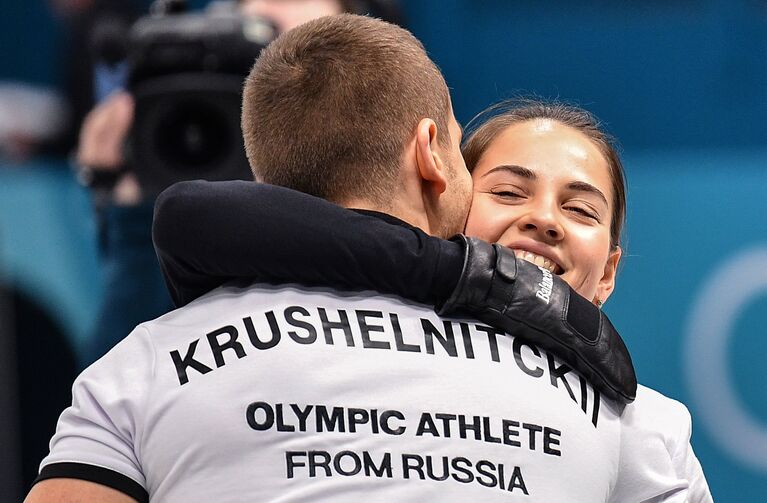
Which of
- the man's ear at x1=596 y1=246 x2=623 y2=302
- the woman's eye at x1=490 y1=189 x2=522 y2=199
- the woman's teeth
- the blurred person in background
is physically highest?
the woman's eye at x1=490 y1=189 x2=522 y2=199

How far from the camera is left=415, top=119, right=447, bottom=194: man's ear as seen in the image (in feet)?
4.20

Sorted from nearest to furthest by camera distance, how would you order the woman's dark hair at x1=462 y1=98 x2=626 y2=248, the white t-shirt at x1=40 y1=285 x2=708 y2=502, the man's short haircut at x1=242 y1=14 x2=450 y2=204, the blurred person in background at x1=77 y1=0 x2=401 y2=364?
the white t-shirt at x1=40 y1=285 x2=708 y2=502 < the man's short haircut at x1=242 y1=14 x2=450 y2=204 < the woman's dark hair at x1=462 y1=98 x2=626 y2=248 < the blurred person in background at x1=77 y1=0 x2=401 y2=364

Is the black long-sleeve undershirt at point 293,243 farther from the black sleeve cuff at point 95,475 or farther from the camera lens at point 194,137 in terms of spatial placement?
the camera lens at point 194,137

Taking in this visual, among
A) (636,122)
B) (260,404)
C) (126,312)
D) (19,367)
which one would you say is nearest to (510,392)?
(260,404)

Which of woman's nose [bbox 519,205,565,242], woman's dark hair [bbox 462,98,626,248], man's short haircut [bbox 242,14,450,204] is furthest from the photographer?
woman's dark hair [bbox 462,98,626,248]

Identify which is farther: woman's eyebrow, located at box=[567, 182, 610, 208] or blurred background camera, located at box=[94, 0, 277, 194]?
blurred background camera, located at box=[94, 0, 277, 194]

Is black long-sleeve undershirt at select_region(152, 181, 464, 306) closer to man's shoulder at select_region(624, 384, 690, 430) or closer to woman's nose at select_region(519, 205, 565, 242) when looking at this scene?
man's shoulder at select_region(624, 384, 690, 430)

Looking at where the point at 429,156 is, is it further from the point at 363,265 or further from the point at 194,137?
the point at 194,137

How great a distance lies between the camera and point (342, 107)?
4.16 feet

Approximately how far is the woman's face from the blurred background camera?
1.03 m

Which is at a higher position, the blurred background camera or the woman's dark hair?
the woman's dark hair

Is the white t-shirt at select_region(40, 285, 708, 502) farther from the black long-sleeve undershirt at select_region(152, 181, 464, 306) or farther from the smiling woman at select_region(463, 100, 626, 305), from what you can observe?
the smiling woman at select_region(463, 100, 626, 305)

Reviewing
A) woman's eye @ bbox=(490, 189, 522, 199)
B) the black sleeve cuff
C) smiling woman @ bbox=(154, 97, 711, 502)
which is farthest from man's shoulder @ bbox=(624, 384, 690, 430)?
the black sleeve cuff

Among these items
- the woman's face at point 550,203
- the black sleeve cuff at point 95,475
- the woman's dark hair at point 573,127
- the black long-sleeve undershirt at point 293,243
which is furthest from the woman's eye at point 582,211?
the black sleeve cuff at point 95,475
